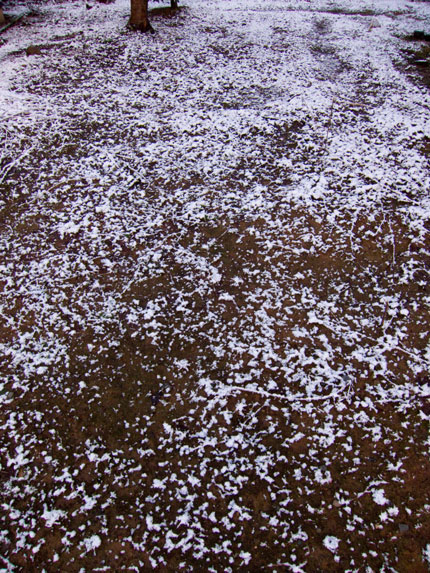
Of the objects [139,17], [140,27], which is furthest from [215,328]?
[139,17]

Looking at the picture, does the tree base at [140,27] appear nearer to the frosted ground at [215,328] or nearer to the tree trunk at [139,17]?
the tree trunk at [139,17]

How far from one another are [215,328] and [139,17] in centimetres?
998

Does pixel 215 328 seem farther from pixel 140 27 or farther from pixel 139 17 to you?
pixel 139 17

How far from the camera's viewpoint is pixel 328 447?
2.58m

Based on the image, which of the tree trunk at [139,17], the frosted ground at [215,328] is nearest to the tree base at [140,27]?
the tree trunk at [139,17]

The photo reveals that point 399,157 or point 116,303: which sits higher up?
point 399,157

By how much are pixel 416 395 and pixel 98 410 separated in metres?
2.66

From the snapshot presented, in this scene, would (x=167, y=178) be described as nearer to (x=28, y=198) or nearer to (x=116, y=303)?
(x=28, y=198)

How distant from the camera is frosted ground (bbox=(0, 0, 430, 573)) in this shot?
2.26m

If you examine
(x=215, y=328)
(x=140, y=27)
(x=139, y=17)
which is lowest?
(x=215, y=328)

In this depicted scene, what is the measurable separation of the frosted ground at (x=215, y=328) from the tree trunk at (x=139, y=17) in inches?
153

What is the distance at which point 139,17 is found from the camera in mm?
9219

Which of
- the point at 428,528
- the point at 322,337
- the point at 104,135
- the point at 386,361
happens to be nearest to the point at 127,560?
the point at 428,528

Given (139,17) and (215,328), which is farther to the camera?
(139,17)
